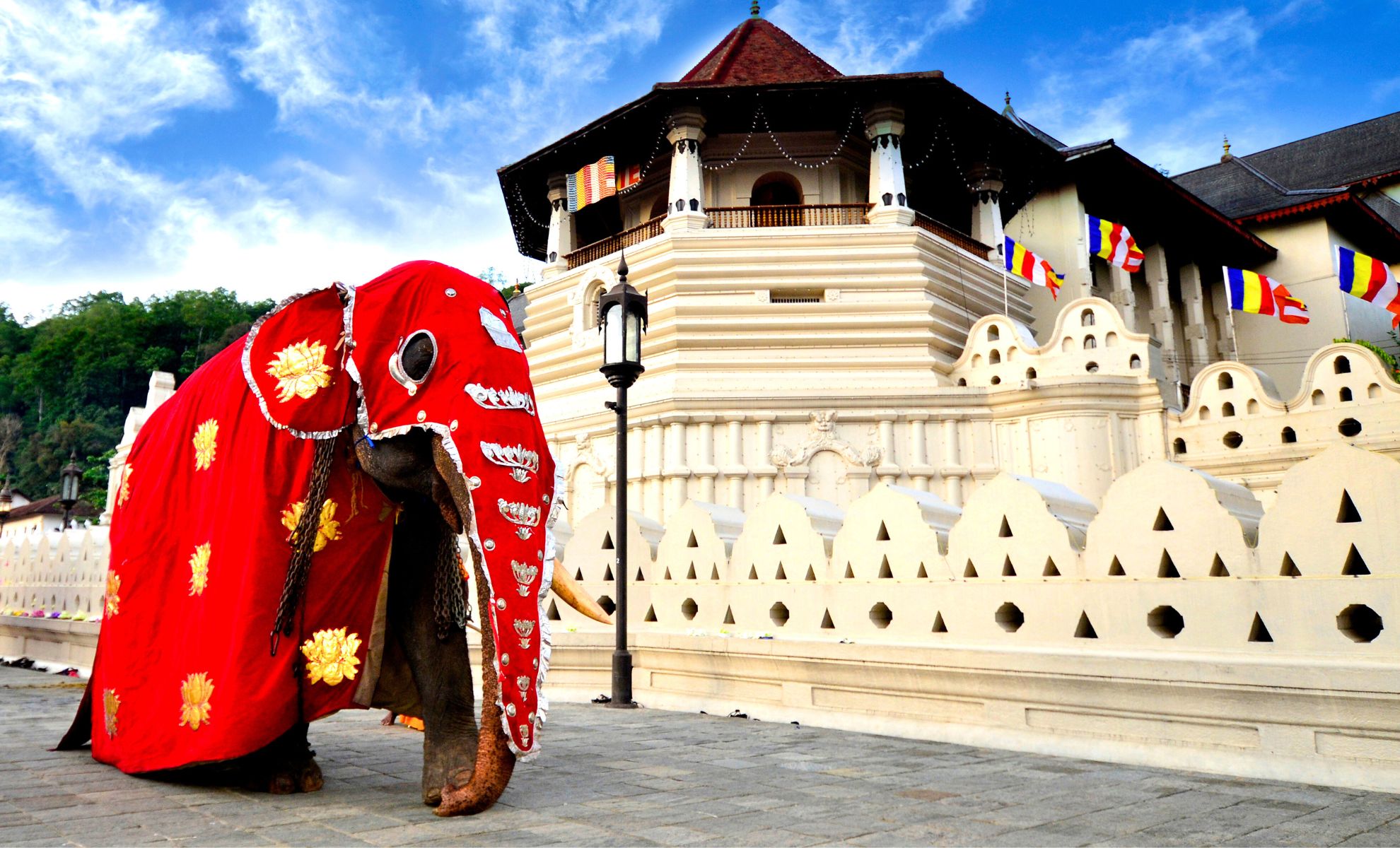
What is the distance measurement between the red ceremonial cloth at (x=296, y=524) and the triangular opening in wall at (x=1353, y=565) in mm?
3588

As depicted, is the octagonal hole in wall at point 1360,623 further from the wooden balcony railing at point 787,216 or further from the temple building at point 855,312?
the wooden balcony railing at point 787,216

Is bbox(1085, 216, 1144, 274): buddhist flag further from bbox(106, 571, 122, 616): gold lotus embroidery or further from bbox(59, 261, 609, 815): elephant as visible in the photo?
bbox(106, 571, 122, 616): gold lotus embroidery

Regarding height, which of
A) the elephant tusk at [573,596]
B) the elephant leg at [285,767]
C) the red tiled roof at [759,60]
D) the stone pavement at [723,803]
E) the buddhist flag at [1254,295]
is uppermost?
the red tiled roof at [759,60]

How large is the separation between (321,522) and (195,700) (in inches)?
38.3

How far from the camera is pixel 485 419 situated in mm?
3828

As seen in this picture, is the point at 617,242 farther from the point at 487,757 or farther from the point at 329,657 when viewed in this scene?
the point at 487,757

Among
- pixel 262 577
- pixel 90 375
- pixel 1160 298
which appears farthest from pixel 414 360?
pixel 90 375

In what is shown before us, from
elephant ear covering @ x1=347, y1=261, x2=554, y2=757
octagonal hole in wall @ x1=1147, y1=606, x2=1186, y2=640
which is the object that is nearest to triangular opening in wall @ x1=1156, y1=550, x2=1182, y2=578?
octagonal hole in wall @ x1=1147, y1=606, x2=1186, y2=640

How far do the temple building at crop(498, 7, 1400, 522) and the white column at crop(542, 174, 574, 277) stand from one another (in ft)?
0.20

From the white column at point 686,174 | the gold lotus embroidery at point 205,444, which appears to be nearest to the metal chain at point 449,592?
the gold lotus embroidery at point 205,444

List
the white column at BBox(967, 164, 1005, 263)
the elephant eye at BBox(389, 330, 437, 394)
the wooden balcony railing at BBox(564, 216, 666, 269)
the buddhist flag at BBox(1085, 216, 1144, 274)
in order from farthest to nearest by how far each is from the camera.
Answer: the white column at BBox(967, 164, 1005, 263) < the wooden balcony railing at BBox(564, 216, 666, 269) < the buddhist flag at BBox(1085, 216, 1144, 274) < the elephant eye at BBox(389, 330, 437, 394)

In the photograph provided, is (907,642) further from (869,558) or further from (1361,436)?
(1361,436)

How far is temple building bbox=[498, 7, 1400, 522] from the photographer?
1528 centimetres

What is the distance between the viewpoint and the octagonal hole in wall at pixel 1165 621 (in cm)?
514
